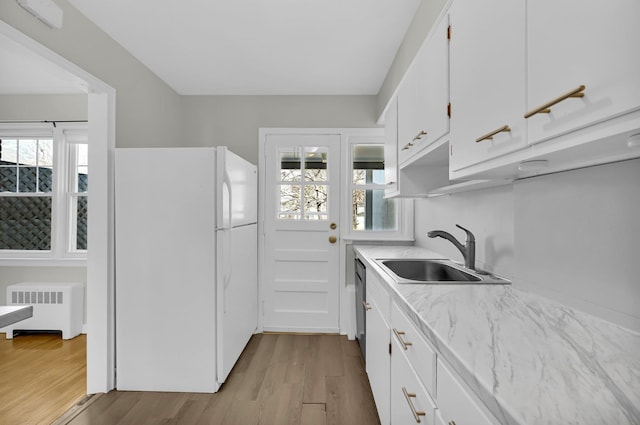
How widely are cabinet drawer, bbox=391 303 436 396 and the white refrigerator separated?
141 centimetres

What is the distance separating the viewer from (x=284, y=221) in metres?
3.50

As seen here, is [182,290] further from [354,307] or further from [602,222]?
[602,222]

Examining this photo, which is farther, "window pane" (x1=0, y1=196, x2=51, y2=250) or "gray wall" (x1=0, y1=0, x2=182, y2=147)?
"window pane" (x1=0, y1=196, x2=51, y2=250)

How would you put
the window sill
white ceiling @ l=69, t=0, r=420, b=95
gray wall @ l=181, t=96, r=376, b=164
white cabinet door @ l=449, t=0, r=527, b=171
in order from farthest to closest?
gray wall @ l=181, t=96, r=376, b=164 < the window sill < white ceiling @ l=69, t=0, r=420, b=95 < white cabinet door @ l=449, t=0, r=527, b=171

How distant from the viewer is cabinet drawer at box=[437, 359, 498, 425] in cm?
66

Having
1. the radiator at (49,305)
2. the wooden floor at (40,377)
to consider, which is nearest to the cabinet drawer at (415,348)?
the wooden floor at (40,377)

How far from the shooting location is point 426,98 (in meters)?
1.60

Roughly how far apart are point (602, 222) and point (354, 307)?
252 centimetres

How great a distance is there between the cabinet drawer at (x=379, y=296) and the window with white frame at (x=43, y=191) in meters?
3.19

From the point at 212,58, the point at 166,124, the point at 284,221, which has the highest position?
the point at 212,58

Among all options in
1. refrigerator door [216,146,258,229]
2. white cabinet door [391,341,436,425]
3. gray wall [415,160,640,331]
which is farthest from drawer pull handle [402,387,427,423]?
refrigerator door [216,146,258,229]

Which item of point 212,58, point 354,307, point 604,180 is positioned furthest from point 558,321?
point 212,58

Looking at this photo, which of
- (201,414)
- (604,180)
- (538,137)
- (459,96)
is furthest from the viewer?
(201,414)

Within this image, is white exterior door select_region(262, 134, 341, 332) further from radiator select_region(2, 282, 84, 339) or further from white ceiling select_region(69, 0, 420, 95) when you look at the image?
radiator select_region(2, 282, 84, 339)
